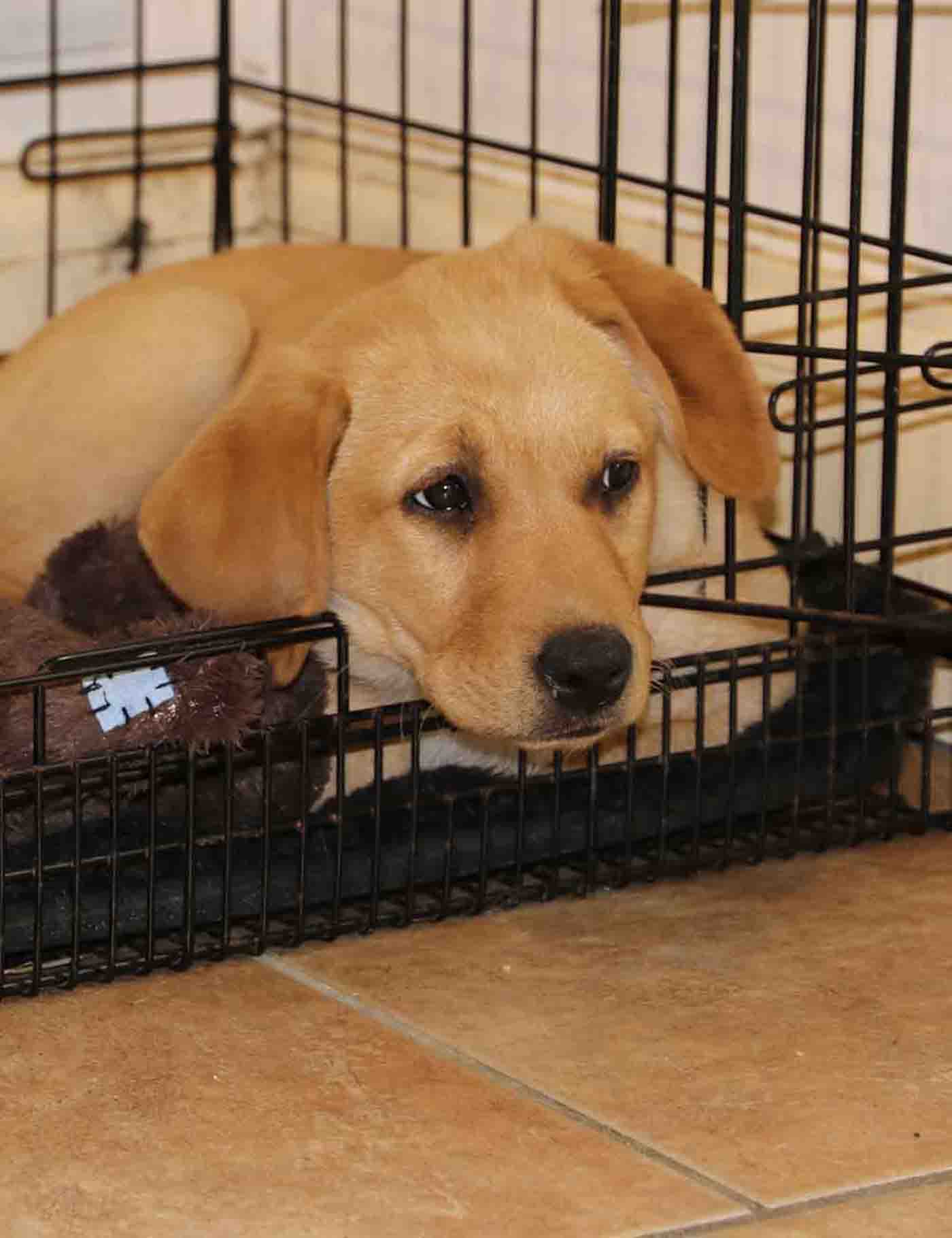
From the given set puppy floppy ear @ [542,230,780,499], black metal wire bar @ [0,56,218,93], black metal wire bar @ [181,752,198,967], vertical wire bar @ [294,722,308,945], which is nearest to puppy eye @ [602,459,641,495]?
puppy floppy ear @ [542,230,780,499]

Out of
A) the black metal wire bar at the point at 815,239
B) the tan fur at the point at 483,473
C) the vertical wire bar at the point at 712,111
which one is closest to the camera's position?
the tan fur at the point at 483,473

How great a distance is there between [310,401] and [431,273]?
10.7 inches

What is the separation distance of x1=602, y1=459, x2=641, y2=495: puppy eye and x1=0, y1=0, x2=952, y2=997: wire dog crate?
0.13 meters

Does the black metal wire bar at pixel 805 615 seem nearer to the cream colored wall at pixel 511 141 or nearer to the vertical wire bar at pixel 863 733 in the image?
the vertical wire bar at pixel 863 733

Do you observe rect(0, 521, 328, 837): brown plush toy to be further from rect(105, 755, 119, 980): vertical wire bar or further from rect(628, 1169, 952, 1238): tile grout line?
rect(628, 1169, 952, 1238): tile grout line

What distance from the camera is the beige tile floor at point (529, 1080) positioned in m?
1.69

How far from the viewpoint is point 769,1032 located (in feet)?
6.64

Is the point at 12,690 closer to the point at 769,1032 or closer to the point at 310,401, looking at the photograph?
the point at 310,401

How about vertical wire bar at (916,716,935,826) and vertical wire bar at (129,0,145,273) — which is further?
vertical wire bar at (129,0,145,273)

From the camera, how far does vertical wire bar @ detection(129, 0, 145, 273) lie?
13.1 feet

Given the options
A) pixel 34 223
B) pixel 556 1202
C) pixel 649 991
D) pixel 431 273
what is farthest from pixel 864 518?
pixel 34 223

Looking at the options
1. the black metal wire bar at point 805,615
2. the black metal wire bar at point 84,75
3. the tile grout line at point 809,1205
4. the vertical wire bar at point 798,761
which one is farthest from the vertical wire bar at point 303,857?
the black metal wire bar at point 84,75

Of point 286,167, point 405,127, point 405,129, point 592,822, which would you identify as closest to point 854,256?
point 592,822

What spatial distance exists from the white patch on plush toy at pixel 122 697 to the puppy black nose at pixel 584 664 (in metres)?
0.39
